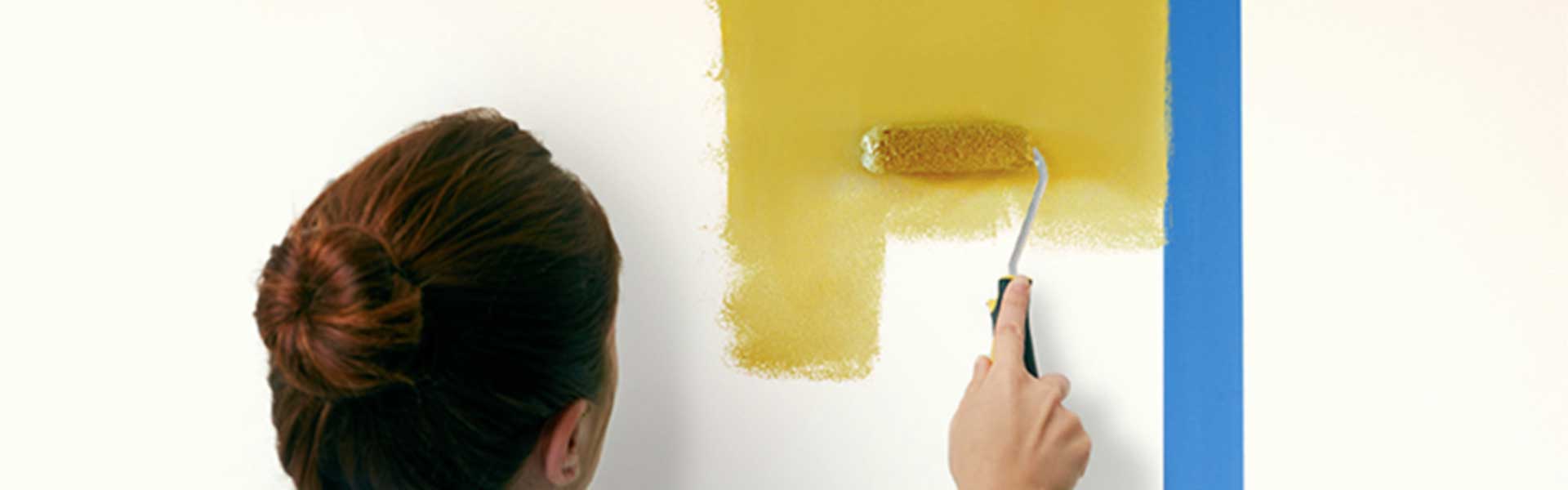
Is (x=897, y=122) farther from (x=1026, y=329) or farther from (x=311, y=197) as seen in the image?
(x=311, y=197)

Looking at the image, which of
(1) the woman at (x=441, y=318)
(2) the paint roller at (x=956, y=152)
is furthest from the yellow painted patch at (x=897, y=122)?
(1) the woman at (x=441, y=318)

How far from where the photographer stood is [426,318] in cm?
51

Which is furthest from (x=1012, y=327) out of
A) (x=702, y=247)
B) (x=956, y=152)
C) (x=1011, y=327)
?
(x=702, y=247)

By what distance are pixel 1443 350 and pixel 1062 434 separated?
36 centimetres

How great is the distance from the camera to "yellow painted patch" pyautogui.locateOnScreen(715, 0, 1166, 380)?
77 centimetres

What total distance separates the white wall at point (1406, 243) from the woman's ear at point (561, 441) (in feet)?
1.84

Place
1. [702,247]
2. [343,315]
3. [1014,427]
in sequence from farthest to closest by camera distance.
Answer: [702,247] → [1014,427] → [343,315]

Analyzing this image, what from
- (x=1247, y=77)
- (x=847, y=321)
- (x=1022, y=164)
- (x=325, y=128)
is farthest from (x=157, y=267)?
(x=1247, y=77)

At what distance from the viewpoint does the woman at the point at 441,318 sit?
50cm

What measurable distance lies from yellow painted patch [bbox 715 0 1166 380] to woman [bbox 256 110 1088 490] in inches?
8.1

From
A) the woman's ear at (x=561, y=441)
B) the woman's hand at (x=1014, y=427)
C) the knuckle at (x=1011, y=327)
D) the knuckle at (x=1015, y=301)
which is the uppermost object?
the knuckle at (x=1015, y=301)

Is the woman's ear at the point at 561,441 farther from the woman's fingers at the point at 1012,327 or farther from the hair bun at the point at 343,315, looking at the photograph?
the woman's fingers at the point at 1012,327

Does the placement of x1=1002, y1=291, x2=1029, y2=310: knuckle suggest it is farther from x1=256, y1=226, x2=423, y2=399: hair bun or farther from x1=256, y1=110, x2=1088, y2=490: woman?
x1=256, y1=226, x2=423, y2=399: hair bun

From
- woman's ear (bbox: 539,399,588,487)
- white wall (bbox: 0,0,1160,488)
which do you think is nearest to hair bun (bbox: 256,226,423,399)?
woman's ear (bbox: 539,399,588,487)
